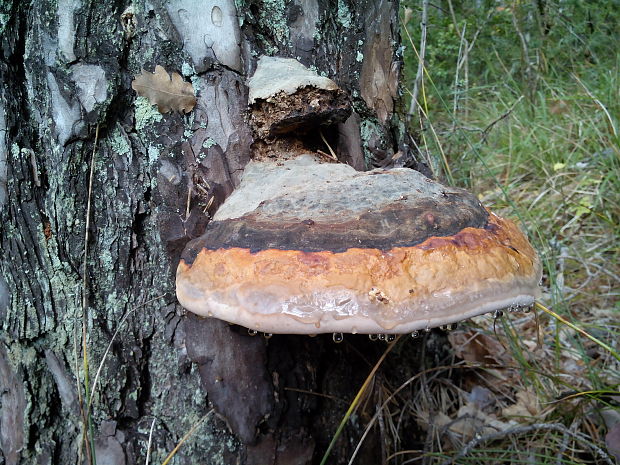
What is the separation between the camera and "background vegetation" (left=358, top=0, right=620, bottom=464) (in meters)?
2.07

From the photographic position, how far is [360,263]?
977 millimetres

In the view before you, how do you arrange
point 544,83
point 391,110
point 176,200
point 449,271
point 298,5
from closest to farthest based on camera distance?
point 449,271 → point 176,200 → point 298,5 → point 391,110 → point 544,83

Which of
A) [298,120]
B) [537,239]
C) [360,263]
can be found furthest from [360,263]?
[537,239]

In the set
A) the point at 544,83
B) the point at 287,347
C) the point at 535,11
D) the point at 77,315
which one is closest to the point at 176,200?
the point at 77,315

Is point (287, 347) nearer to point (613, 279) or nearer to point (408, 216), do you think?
point (408, 216)

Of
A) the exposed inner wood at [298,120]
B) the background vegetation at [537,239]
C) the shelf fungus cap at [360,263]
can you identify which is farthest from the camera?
the background vegetation at [537,239]

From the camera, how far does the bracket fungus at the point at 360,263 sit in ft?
3.10

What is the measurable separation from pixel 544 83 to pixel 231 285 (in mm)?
5300

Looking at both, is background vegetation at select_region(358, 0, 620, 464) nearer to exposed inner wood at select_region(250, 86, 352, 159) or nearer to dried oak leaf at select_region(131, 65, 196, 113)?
exposed inner wood at select_region(250, 86, 352, 159)

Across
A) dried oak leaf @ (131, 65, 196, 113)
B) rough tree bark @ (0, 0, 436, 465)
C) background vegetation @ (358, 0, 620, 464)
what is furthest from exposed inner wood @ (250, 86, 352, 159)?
background vegetation @ (358, 0, 620, 464)

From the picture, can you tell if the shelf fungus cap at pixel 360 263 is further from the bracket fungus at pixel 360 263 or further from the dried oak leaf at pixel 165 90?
the dried oak leaf at pixel 165 90

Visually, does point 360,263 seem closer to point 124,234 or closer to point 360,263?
point 360,263

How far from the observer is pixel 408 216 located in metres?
1.09

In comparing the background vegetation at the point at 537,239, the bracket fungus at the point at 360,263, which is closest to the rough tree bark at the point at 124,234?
the bracket fungus at the point at 360,263
